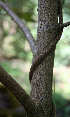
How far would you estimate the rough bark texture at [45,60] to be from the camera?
473 millimetres

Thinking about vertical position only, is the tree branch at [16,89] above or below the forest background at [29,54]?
below

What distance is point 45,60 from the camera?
47 centimetres

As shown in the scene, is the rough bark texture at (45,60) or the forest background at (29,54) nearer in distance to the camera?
the rough bark texture at (45,60)

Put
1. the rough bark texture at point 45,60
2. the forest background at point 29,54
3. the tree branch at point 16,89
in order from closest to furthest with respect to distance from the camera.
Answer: the tree branch at point 16,89
the rough bark texture at point 45,60
the forest background at point 29,54

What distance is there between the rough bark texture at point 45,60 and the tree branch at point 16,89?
4cm

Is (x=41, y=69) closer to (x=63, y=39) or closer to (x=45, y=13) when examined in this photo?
(x=45, y=13)

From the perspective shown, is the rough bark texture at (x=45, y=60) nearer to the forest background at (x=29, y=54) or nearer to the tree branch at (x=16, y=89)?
the tree branch at (x=16, y=89)

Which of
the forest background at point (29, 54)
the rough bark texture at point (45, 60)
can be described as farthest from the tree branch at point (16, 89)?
the forest background at point (29, 54)

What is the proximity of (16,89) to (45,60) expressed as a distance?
14 cm

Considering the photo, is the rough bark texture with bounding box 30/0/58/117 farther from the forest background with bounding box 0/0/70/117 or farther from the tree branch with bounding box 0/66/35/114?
the forest background with bounding box 0/0/70/117

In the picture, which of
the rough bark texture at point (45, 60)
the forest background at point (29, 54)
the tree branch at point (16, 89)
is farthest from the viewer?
the forest background at point (29, 54)

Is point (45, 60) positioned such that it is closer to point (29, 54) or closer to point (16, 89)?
point (16, 89)

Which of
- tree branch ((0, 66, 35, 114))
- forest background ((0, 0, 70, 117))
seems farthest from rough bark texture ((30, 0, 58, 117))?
forest background ((0, 0, 70, 117))

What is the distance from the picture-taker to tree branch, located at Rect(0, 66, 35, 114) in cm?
37
